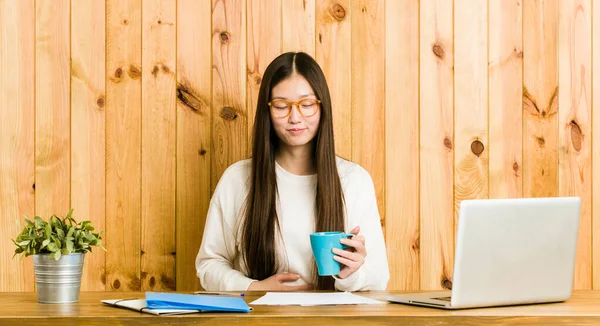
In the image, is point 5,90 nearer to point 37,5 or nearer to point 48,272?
point 37,5

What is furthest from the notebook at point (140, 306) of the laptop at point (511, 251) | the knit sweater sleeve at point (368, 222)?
the knit sweater sleeve at point (368, 222)

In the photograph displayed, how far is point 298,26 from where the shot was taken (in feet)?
8.37

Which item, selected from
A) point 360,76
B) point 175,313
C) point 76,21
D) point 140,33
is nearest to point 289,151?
point 360,76

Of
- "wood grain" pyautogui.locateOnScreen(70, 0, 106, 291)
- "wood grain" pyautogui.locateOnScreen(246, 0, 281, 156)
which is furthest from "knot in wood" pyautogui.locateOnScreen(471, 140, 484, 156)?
"wood grain" pyautogui.locateOnScreen(70, 0, 106, 291)

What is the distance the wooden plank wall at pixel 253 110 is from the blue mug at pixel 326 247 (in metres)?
0.86

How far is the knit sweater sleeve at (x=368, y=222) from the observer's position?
2250mm

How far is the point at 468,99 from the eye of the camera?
2580 millimetres

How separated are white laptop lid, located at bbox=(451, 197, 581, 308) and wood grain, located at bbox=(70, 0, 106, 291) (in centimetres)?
149

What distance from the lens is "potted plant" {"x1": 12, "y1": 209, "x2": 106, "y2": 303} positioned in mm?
1607

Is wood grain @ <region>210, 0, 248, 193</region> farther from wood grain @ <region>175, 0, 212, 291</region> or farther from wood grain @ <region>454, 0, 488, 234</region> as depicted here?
wood grain @ <region>454, 0, 488, 234</region>

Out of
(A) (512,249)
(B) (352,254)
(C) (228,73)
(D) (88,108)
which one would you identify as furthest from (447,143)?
(D) (88,108)

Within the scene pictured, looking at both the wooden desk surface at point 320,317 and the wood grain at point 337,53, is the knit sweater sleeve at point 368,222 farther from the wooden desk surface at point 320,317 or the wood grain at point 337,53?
the wooden desk surface at point 320,317

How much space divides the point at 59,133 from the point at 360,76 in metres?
1.08

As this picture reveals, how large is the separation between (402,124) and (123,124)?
99 cm
